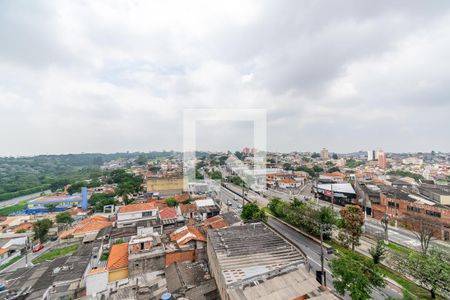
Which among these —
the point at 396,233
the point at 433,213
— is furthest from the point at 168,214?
the point at 433,213

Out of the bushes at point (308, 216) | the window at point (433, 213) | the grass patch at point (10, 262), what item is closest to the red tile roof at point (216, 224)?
the bushes at point (308, 216)

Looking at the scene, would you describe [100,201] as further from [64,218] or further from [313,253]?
[313,253]

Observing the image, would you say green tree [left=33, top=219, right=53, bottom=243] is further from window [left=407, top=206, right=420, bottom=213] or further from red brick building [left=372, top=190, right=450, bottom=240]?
window [left=407, top=206, right=420, bottom=213]

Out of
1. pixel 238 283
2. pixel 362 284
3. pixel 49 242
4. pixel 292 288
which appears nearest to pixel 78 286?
pixel 238 283

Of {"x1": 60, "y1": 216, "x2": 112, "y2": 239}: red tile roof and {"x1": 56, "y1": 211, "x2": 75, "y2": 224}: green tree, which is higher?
{"x1": 60, "y1": 216, "x2": 112, "y2": 239}: red tile roof

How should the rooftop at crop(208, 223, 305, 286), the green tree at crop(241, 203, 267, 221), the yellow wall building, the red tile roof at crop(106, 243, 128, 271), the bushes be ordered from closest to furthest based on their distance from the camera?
the rooftop at crop(208, 223, 305, 286) → the red tile roof at crop(106, 243, 128, 271) → the bushes → the green tree at crop(241, 203, 267, 221) → the yellow wall building

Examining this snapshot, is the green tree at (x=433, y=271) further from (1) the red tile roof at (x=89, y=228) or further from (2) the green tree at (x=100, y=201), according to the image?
(2) the green tree at (x=100, y=201)

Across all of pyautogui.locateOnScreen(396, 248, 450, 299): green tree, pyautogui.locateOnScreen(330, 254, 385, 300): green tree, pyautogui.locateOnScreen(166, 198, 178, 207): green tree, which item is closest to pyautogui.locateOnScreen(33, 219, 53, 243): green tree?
pyautogui.locateOnScreen(166, 198, 178, 207): green tree
